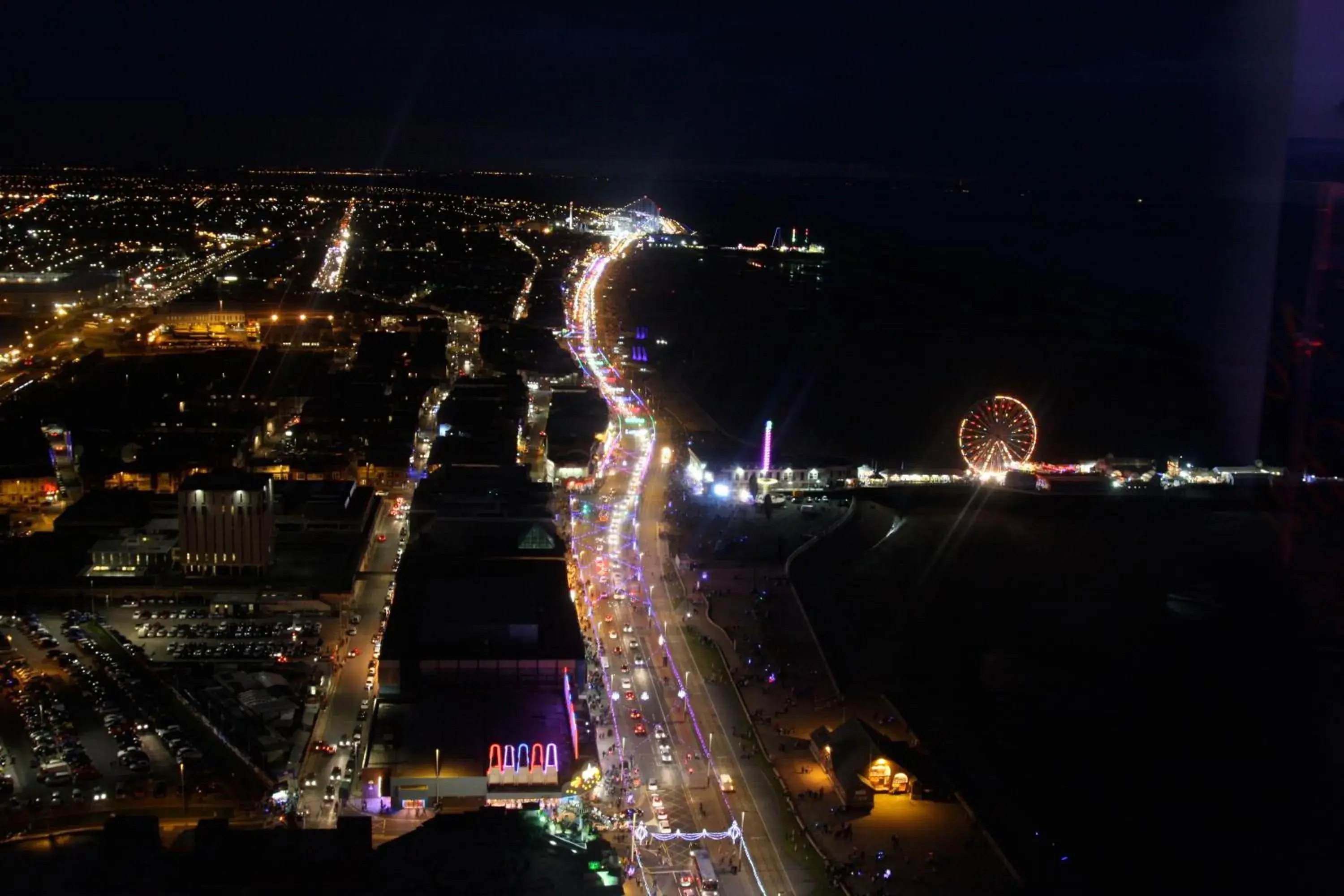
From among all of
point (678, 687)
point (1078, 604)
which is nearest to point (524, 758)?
point (678, 687)

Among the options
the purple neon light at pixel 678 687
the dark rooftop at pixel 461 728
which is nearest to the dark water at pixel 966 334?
the purple neon light at pixel 678 687

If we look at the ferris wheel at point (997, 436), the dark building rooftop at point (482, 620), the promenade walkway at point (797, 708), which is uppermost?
the ferris wheel at point (997, 436)

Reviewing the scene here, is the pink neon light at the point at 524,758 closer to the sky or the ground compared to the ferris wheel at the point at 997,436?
closer to the ground

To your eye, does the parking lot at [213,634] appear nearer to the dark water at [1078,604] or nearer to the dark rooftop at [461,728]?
the dark rooftop at [461,728]

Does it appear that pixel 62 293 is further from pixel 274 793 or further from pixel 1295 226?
pixel 1295 226

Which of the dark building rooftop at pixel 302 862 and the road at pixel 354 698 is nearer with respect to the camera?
the dark building rooftop at pixel 302 862

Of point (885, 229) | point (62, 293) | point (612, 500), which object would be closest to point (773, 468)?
point (612, 500)

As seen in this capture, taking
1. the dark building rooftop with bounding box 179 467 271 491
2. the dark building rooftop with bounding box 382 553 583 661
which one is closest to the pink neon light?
the dark building rooftop with bounding box 382 553 583 661

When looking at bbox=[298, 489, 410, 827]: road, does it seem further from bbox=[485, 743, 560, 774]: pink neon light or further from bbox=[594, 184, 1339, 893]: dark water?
bbox=[594, 184, 1339, 893]: dark water
